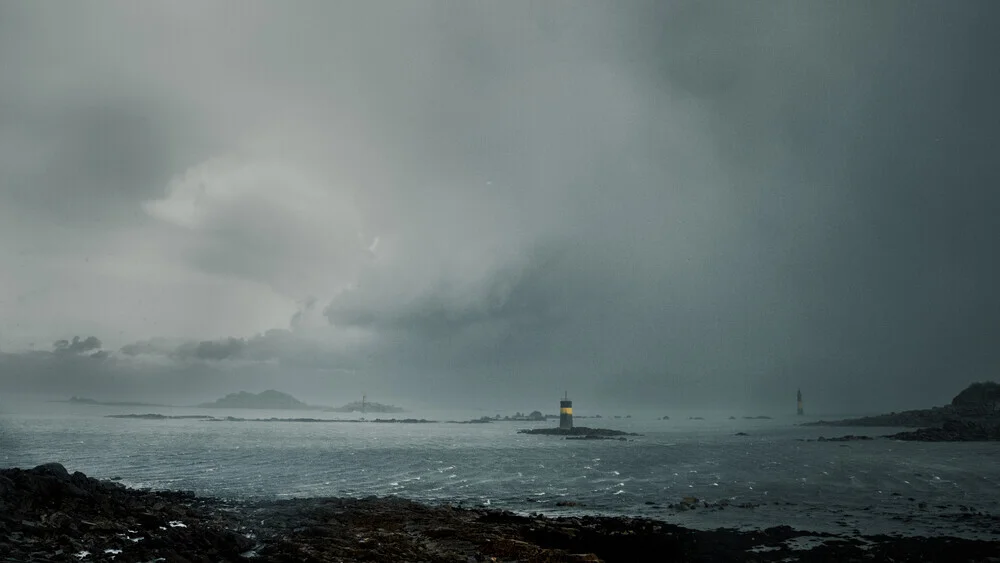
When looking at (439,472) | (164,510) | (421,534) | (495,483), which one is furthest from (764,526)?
(439,472)

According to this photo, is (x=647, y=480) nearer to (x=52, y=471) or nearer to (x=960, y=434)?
(x=52, y=471)

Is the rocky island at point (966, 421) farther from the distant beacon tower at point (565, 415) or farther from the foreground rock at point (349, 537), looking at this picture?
the foreground rock at point (349, 537)

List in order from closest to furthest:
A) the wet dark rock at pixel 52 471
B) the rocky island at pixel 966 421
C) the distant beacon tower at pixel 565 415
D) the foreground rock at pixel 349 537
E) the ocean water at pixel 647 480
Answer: the foreground rock at pixel 349 537 < the wet dark rock at pixel 52 471 < the ocean water at pixel 647 480 < the rocky island at pixel 966 421 < the distant beacon tower at pixel 565 415

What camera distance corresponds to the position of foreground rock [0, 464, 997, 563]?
2411 cm

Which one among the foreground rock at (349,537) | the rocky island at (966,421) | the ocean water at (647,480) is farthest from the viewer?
the rocky island at (966,421)

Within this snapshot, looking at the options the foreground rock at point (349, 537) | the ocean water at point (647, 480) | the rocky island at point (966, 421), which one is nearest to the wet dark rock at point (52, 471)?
the foreground rock at point (349, 537)

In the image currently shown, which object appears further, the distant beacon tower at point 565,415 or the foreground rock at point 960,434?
the distant beacon tower at point 565,415

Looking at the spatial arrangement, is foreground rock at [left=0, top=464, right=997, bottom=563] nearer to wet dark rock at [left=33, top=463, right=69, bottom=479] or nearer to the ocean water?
wet dark rock at [left=33, top=463, right=69, bottom=479]

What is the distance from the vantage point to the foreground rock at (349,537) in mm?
24109

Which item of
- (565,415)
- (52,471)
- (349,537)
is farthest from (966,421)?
(52,471)

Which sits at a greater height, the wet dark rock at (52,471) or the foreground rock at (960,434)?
the wet dark rock at (52,471)

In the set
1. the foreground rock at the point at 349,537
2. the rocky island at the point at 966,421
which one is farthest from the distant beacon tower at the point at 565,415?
the foreground rock at the point at 349,537

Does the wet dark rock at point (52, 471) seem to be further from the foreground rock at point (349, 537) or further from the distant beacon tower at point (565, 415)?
the distant beacon tower at point (565, 415)

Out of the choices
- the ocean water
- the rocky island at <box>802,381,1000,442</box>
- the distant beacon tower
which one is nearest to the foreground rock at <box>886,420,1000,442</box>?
the rocky island at <box>802,381,1000,442</box>
